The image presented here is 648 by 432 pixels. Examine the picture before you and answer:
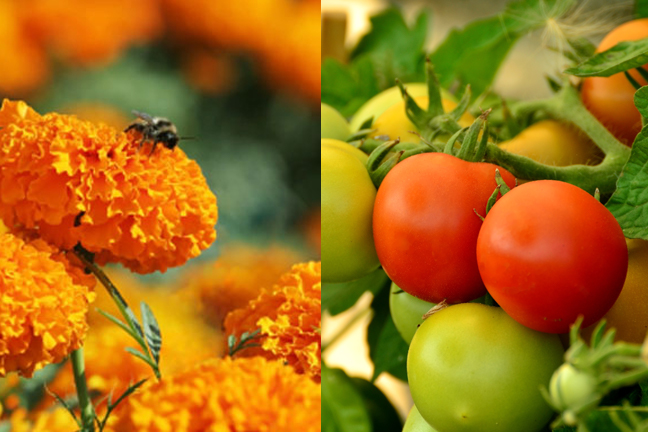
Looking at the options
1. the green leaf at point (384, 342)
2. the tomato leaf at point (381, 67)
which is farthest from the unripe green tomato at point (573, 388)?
the tomato leaf at point (381, 67)

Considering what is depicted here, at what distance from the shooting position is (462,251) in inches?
12.8

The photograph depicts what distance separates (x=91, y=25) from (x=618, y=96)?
1.05ft

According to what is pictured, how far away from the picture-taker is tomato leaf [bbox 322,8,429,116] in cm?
61

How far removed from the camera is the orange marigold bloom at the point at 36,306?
308 millimetres

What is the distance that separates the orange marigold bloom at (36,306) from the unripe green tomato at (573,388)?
A: 23 centimetres

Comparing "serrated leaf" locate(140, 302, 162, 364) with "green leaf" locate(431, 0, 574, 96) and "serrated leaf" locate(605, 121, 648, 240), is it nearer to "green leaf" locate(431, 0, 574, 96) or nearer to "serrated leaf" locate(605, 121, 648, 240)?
"serrated leaf" locate(605, 121, 648, 240)

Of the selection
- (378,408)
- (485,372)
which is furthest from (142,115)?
(378,408)

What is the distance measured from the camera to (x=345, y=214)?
361 mm

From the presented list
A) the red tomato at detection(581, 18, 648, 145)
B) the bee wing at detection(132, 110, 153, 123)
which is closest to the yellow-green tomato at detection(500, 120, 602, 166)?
the red tomato at detection(581, 18, 648, 145)

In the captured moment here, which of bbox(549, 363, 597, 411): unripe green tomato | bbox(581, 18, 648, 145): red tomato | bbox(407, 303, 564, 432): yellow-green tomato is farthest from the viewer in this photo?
bbox(581, 18, 648, 145): red tomato

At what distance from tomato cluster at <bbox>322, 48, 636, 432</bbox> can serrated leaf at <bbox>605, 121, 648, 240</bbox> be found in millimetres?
27

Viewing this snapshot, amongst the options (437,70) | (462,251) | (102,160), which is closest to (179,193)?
(102,160)

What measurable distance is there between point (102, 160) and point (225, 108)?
→ 7 centimetres

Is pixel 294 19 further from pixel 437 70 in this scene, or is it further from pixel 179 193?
pixel 437 70
